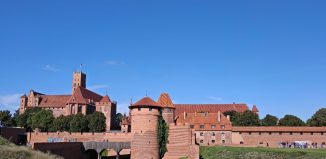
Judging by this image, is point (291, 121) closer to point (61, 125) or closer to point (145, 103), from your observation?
point (145, 103)

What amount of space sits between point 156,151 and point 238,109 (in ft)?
148

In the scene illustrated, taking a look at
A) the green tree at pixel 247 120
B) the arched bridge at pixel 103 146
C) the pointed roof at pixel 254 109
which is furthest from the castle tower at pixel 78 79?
the arched bridge at pixel 103 146

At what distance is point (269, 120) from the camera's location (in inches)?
2933

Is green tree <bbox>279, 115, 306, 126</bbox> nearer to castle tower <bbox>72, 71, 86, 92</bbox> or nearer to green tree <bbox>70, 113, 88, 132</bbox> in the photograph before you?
green tree <bbox>70, 113, 88, 132</bbox>

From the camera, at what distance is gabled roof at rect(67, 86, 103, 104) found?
87.1 m

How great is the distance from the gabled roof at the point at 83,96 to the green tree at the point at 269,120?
3819cm

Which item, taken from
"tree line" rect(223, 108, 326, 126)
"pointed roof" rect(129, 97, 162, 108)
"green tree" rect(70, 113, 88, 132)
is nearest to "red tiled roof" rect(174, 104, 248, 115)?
"tree line" rect(223, 108, 326, 126)

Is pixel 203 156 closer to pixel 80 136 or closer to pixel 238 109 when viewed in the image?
pixel 80 136

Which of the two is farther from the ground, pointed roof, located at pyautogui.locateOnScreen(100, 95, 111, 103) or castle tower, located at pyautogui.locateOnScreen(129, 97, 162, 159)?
pointed roof, located at pyautogui.locateOnScreen(100, 95, 111, 103)

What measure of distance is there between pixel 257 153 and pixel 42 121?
4184 cm

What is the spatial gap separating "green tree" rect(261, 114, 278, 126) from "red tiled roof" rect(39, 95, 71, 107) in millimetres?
47610

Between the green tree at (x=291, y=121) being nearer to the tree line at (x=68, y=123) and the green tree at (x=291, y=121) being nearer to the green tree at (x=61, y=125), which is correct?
the tree line at (x=68, y=123)

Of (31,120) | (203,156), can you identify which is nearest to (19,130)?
(31,120)

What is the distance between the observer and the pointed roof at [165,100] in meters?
55.9
